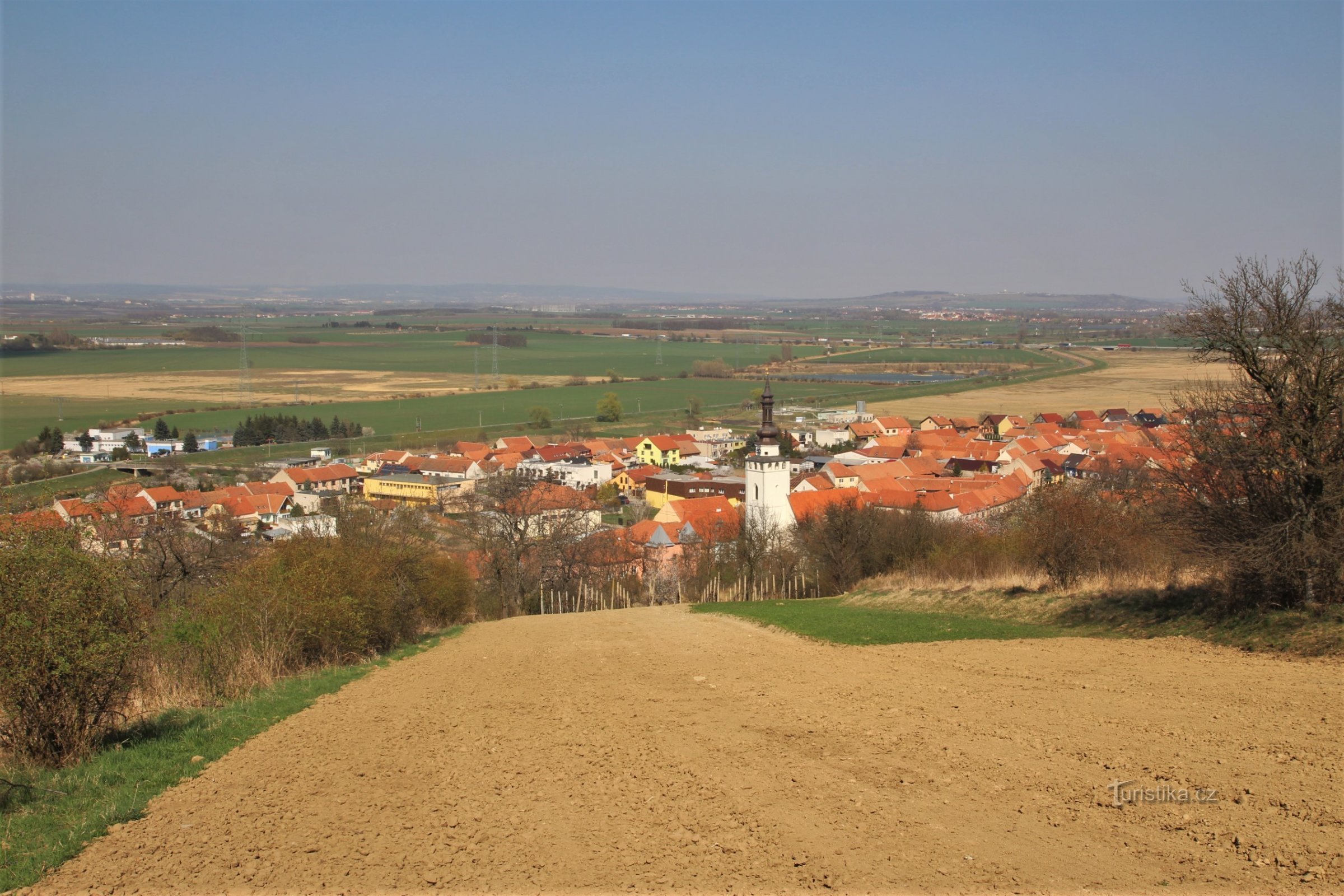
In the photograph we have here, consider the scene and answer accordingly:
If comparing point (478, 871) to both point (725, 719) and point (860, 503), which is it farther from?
point (860, 503)

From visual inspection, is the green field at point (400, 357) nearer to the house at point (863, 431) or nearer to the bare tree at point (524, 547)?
the house at point (863, 431)

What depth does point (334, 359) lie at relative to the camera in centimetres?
13838

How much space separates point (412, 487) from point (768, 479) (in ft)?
74.8

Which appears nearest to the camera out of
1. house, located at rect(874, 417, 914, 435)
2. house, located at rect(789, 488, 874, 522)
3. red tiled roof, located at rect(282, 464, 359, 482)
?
house, located at rect(789, 488, 874, 522)

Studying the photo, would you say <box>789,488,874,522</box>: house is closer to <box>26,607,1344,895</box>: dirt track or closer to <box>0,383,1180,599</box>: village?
<box>0,383,1180,599</box>: village

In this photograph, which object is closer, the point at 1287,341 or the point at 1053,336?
the point at 1287,341

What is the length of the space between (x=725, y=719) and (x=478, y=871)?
3776 millimetres

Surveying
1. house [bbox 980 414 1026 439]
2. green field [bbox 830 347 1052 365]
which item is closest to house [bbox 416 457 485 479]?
house [bbox 980 414 1026 439]

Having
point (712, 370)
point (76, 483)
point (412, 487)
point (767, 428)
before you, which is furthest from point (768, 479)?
point (712, 370)

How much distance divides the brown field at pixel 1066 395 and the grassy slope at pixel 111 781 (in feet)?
226

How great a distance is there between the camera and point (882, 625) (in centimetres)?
1645

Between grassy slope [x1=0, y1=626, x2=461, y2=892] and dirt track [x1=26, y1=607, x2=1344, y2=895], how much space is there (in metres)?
0.22

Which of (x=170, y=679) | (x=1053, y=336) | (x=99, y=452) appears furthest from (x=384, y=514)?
(x=1053, y=336)

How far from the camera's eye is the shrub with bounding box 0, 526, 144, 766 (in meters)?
8.05
